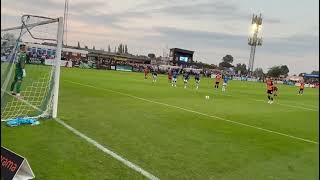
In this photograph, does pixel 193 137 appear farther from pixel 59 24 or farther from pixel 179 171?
pixel 59 24

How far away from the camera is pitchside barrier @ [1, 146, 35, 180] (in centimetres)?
670

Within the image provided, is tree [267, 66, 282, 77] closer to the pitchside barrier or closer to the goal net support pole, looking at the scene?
the goal net support pole

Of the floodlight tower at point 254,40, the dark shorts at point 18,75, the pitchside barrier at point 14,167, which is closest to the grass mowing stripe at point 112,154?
the pitchside barrier at point 14,167

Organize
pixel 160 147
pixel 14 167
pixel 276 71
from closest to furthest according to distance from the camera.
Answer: pixel 14 167 → pixel 160 147 → pixel 276 71

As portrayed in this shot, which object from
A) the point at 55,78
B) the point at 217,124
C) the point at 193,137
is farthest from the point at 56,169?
the point at 217,124

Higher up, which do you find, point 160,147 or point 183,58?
point 183,58

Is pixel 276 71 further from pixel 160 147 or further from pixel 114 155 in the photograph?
pixel 114 155

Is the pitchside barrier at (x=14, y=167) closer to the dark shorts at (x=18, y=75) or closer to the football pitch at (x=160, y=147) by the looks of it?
the football pitch at (x=160, y=147)

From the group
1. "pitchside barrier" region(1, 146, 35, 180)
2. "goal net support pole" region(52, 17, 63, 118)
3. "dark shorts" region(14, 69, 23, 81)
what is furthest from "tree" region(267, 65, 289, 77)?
"pitchside barrier" region(1, 146, 35, 180)

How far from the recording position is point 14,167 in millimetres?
6719

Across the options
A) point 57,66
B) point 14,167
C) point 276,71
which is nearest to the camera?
point 14,167

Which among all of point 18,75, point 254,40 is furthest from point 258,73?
point 18,75

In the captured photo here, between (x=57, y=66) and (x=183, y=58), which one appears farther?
(x=183, y=58)

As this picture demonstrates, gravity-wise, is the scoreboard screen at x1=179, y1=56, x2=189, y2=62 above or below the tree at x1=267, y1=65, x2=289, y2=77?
above
